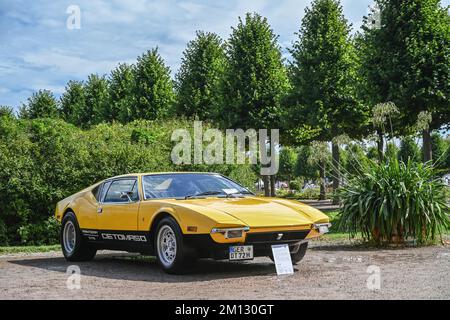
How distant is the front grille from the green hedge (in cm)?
908

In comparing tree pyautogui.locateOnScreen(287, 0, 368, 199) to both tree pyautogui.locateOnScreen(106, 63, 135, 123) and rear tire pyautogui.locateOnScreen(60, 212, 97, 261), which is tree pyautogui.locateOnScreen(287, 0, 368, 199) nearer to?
tree pyautogui.locateOnScreen(106, 63, 135, 123)

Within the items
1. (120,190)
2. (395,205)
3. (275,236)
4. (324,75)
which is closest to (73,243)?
(120,190)

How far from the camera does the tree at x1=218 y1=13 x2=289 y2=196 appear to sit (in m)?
30.9

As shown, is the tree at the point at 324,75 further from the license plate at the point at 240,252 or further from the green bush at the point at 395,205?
the license plate at the point at 240,252

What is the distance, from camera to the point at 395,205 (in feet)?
36.0

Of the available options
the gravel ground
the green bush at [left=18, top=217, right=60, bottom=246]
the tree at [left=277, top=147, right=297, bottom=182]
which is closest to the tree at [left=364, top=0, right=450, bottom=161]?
the gravel ground

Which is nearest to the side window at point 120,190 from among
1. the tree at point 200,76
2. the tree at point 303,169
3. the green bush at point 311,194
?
the tree at point 200,76

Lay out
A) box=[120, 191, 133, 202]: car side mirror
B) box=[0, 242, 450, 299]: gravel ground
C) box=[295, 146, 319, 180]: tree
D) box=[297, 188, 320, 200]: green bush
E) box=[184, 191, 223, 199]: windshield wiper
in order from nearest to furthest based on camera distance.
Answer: box=[0, 242, 450, 299]: gravel ground, box=[184, 191, 223, 199]: windshield wiper, box=[120, 191, 133, 202]: car side mirror, box=[297, 188, 320, 200]: green bush, box=[295, 146, 319, 180]: tree

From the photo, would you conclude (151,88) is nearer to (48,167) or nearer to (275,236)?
(48,167)

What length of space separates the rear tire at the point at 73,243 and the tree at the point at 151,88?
27.1 m

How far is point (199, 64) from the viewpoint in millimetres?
36562

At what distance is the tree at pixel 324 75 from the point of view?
96.6 ft

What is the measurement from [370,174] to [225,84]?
21.1 meters

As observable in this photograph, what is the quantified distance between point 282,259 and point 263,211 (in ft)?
2.24
